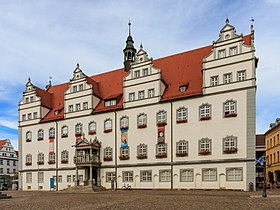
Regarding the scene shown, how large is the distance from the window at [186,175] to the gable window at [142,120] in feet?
23.9

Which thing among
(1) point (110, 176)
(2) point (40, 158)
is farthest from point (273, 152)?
(2) point (40, 158)

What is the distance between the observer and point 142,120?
37250 millimetres

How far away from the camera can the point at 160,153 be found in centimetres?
3516

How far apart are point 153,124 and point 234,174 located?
1092 centimetres

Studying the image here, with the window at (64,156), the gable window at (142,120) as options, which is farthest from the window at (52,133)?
the gable window at (142,120)

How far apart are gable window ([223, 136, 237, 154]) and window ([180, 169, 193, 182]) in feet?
15.3

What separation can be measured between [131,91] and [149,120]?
4.70 metres

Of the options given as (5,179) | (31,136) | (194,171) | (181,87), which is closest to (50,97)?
(31,136)

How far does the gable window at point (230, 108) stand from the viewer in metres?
31.1

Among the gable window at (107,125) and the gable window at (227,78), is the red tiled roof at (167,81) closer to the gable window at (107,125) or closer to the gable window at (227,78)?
the gable window at (107,125)

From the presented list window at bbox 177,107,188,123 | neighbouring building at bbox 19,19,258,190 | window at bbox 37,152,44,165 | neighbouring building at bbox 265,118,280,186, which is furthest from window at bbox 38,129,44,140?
neighbouring building at bbox 265,118,280,186

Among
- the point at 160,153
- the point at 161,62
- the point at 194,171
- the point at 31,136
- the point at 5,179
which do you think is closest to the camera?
the point at 194,171

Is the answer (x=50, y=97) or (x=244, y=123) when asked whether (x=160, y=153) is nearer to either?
(x=244, y=123)

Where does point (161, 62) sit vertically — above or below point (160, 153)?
above
